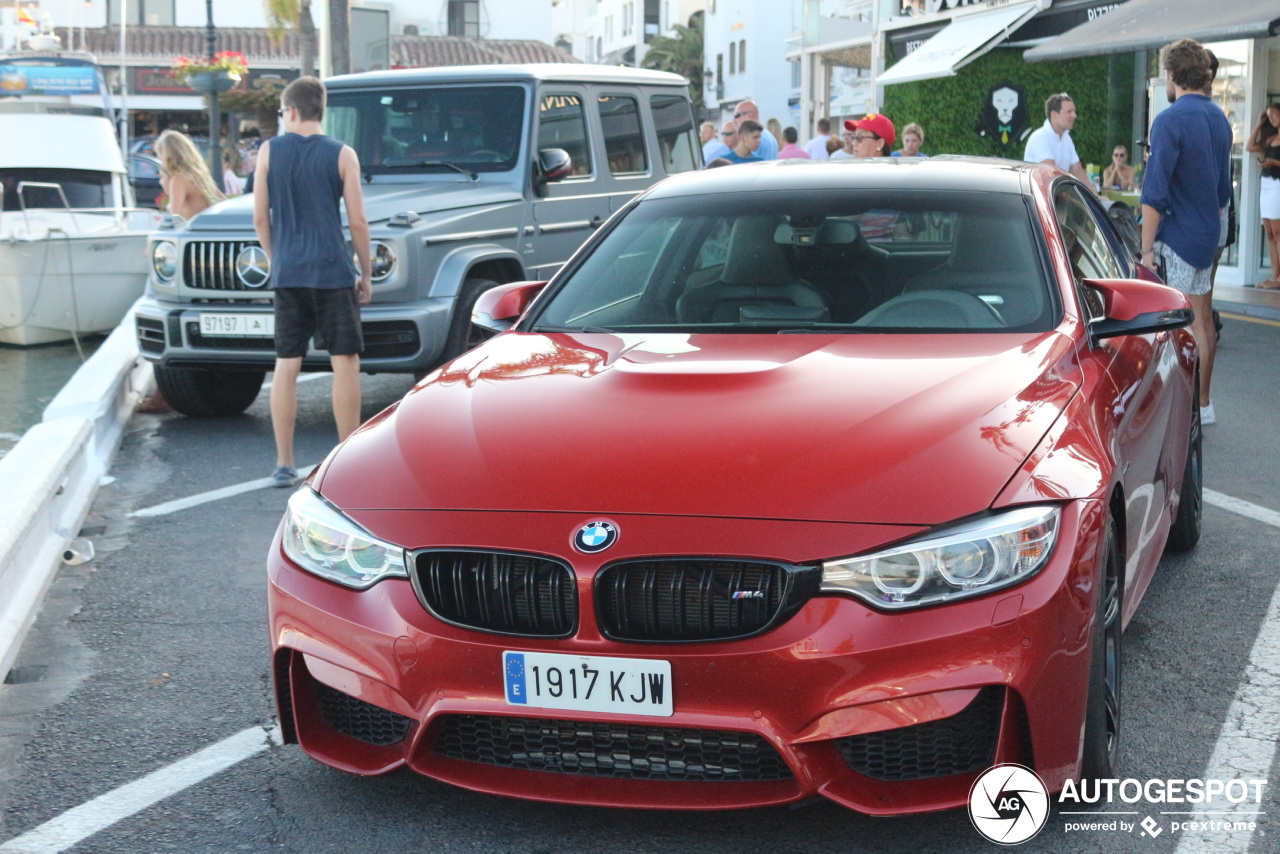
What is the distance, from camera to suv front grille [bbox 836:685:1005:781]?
2.91 metres

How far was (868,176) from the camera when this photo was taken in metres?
4.65

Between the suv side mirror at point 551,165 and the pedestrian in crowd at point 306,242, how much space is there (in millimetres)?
2028

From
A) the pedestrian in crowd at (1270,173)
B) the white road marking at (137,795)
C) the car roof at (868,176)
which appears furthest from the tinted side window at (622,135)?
the pedestrian in crowd at (1270,173)

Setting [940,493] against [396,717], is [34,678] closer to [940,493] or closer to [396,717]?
[396,717]

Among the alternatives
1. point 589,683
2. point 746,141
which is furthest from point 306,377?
point 589,683

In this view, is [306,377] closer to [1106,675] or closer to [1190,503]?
[1190,503]

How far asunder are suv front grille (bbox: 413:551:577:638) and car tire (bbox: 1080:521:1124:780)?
1.06 metres

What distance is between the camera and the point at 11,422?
10.7 metres

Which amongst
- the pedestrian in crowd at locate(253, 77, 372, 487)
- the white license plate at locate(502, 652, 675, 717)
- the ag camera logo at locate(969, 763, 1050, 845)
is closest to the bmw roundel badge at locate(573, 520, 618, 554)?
the white license plate at locate(502, 652, 675, 717)

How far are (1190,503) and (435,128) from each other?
5313mm

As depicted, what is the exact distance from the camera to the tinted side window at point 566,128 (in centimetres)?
905

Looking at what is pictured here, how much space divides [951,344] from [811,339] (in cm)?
36

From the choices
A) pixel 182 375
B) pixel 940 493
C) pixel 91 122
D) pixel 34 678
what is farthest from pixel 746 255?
pixel 91 122

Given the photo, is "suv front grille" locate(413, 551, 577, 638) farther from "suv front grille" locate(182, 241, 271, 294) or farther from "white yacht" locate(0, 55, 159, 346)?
"white yacht" locate(0, 55, 159, 346)
